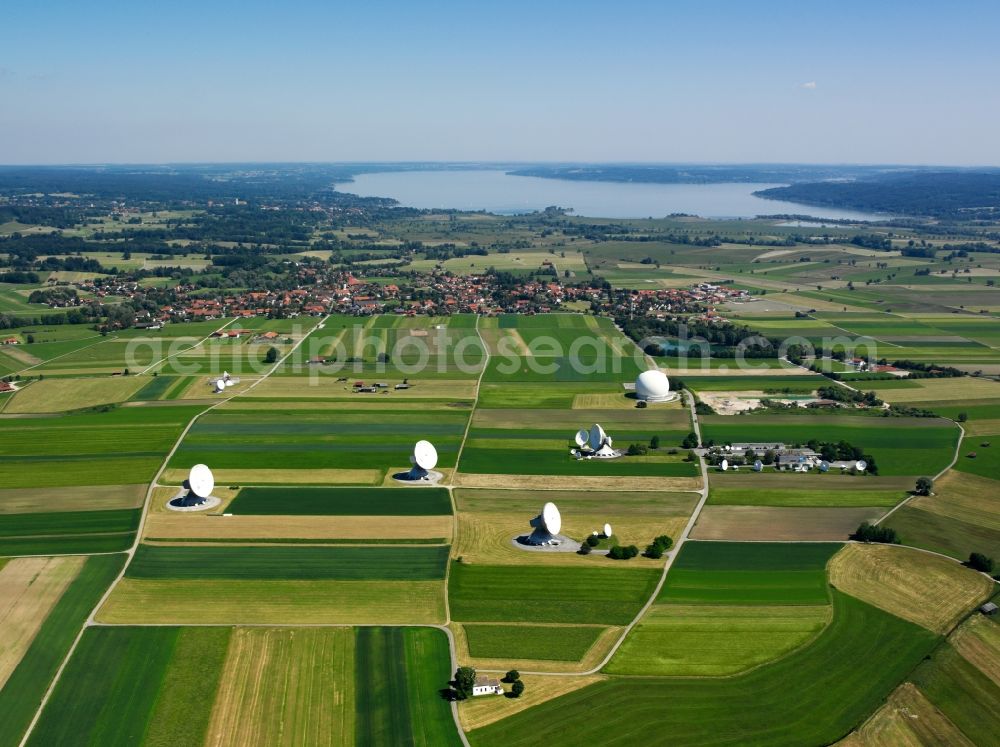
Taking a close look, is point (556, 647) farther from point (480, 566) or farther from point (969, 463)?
point (969, 463)

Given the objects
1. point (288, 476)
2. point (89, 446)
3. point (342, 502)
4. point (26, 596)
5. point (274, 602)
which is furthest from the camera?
point (89, 446)

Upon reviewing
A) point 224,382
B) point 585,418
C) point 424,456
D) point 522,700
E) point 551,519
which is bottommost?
point 522,700

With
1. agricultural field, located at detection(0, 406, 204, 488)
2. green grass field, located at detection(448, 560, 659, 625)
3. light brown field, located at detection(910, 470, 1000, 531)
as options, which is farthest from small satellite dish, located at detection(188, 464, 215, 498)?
light brown field, located at detection(910, 470, 1000, 531)

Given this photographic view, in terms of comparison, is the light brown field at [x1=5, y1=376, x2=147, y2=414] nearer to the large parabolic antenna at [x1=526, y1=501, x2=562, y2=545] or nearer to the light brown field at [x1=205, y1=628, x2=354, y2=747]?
the light brown field at [x1=205, y1=628, x2=354, y2=747]

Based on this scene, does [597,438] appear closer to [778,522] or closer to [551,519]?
[778,522]

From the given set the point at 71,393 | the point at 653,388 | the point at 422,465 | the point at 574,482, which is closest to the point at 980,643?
the point at 574,482

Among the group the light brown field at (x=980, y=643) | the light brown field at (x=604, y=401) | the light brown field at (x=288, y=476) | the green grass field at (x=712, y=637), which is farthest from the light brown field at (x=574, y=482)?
the light brown field at (x=980, y=643)

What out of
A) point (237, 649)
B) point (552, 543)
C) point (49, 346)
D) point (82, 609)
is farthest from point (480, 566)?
point (49, 346)
